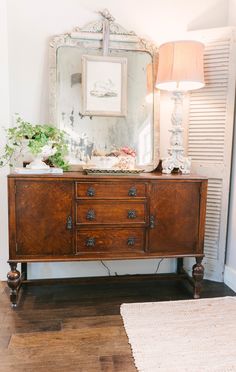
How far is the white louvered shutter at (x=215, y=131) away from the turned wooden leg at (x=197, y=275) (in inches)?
14.2

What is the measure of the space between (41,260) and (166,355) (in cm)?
98

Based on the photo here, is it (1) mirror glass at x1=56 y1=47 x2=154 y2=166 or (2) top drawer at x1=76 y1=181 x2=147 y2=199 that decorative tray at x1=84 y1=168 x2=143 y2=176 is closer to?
(2) top drawer at x1=76 y1=181 x2=147 y2=199

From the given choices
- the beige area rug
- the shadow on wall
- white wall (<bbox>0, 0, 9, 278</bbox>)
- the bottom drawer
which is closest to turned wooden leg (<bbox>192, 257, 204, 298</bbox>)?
the beige area rug

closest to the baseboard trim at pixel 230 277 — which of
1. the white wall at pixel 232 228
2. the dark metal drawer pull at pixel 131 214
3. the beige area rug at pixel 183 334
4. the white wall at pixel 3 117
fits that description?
the white wall at pixel 232 228

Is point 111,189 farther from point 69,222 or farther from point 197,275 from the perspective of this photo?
point 197,275

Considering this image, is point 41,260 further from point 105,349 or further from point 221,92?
point 221,92

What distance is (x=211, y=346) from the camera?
5.71 feet

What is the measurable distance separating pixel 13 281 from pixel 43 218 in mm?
480

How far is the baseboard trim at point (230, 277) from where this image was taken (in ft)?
8.05

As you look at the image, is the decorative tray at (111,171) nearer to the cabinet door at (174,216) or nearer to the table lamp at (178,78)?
the cabinet door at (174,216)

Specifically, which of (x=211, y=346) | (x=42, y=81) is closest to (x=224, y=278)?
(x=211, y=346)

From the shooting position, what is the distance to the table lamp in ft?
7.09

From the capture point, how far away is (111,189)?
6.88 ft

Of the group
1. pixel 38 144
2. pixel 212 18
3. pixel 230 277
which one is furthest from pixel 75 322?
pixel 212 18
